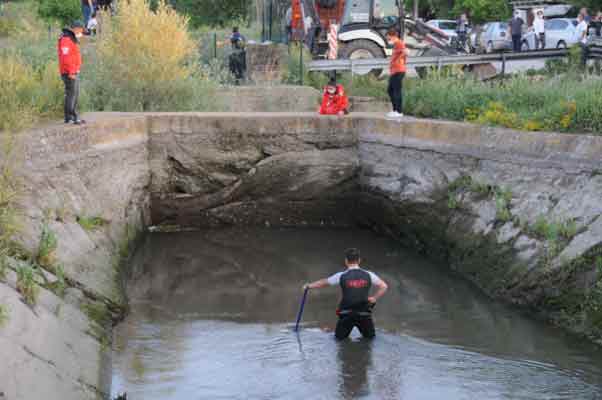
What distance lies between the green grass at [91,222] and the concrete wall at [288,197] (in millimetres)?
102

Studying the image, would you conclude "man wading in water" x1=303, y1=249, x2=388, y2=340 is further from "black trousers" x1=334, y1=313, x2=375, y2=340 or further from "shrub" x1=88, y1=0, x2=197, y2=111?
"shrub" x1=88, y1=0, x2=197, y2=111

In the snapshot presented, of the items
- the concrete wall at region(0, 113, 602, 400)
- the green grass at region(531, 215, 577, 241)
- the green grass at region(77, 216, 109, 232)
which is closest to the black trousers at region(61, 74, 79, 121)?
the concrete wall at region(0, 113, 602, 400)

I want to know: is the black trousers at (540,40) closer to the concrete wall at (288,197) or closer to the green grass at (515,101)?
the green grass at (515,101)

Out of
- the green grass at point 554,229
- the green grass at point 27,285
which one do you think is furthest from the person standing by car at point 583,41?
the green grass at point 27,285

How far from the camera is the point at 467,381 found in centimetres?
936

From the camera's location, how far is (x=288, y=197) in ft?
55.6

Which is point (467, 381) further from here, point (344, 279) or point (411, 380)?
point (344, 279)

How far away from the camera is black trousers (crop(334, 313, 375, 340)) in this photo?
10.4 m

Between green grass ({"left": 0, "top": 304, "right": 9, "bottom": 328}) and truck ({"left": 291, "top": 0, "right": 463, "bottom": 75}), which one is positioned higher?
truck ({"left": 291, "top": 0, "right": 463, "bottom": 75})

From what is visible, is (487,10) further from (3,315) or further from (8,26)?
(3,315)

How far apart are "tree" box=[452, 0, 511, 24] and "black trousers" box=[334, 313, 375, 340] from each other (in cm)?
4370

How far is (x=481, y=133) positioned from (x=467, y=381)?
18.9ft

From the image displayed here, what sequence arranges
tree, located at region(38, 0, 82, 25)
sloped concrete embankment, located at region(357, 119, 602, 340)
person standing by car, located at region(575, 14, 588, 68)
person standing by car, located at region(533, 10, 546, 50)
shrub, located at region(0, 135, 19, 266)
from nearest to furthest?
shrub, located at region(0, 135, 19, 266) → sloped concrete embankment, located at region(357, 119, 602, 340) → person standing by car, located at region(575, 14, 588, 68) → person standing by car, located at region(533, 10, 546, 50) → tree, located at region(38, 0, 82, 25)

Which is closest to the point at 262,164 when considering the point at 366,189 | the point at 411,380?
the point at 366,189
